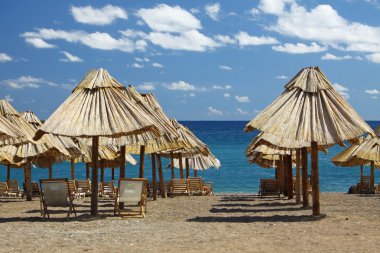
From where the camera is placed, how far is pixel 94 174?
10.6 metres

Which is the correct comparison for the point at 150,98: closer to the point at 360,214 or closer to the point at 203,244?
the point at 360,214

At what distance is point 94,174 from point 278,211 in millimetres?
3948

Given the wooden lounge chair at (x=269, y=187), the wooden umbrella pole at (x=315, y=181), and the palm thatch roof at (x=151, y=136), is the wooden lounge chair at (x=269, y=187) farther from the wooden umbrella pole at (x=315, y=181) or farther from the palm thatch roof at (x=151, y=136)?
the wooden umbrella pole at (x=315, y=181)

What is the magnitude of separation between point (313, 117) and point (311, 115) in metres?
0.06

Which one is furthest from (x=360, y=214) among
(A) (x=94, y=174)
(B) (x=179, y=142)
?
(B) (x=179, y=142)

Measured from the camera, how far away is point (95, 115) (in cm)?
1028

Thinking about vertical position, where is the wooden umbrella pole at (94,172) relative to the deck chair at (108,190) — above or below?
above

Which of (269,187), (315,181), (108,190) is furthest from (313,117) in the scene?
(108,190)

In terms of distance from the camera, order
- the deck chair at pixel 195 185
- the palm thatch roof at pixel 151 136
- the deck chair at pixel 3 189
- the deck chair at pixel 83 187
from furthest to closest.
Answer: the deck chair at pixel 195 185 < the deck chair at pixel 3 189 < the deck chair at pixel 83 187 < the palm thatch roof at pixel 151 136

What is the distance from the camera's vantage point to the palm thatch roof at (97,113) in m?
9.98

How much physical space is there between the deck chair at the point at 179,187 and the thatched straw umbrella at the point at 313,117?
8.64 meters

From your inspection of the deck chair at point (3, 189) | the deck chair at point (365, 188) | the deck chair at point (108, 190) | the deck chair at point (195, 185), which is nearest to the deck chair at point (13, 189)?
the deck chair at point (3, 189)

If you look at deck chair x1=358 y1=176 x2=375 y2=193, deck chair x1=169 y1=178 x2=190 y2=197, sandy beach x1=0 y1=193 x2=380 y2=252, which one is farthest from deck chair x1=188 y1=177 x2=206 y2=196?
sandy beach x1=0 y1=193 x2=380 y2=252

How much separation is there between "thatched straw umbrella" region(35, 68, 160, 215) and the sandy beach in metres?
1.47
